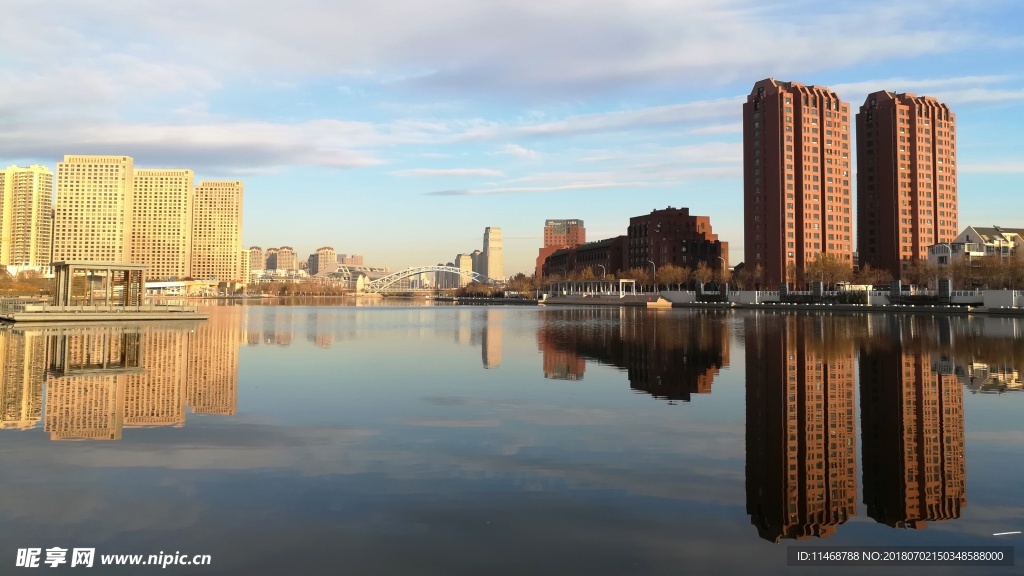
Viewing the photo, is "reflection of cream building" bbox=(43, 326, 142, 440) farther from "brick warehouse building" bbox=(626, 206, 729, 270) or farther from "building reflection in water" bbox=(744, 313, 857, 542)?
"brick warehouse building" bbox=(626, 206, 729, 270)

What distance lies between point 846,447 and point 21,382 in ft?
70.4

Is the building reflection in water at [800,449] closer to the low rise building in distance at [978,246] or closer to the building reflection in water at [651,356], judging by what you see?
the building reflection in water at [651,356]

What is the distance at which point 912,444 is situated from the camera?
12359 mm

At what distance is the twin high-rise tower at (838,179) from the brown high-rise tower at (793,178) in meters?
0.19

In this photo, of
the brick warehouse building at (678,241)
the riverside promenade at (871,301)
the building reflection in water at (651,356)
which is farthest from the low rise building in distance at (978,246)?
the building reflection in water at (651,356)

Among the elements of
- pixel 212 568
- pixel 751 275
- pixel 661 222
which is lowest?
pixel 212 568

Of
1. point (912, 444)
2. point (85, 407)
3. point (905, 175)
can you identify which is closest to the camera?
point (912, 444)

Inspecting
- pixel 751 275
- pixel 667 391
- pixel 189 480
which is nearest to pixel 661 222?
pixel 751 275

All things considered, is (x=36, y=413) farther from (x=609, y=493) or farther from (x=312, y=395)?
(x=609, y=493)

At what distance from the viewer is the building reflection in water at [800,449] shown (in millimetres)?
8797

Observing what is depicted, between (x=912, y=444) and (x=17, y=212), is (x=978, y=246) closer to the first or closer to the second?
(x=912, y=444)

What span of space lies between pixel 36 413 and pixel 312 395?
241 inches

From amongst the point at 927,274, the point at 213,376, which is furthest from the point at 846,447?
the point at 927,274

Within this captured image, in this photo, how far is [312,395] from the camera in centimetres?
1858
